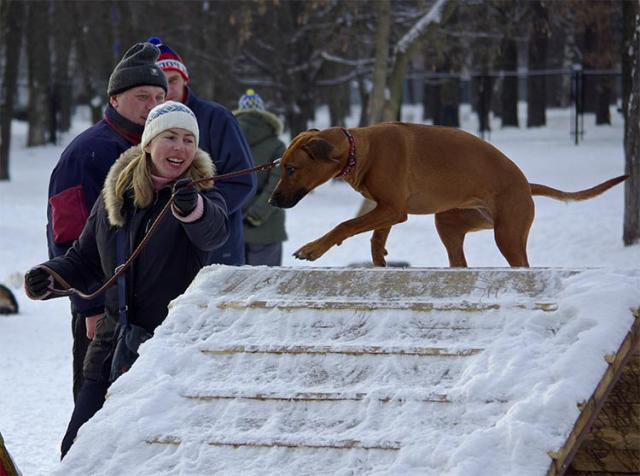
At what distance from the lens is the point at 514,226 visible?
205 inches

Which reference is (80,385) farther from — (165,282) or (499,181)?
(499,181)

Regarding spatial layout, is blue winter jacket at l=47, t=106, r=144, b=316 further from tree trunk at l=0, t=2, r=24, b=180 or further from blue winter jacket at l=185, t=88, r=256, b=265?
tree trunk at l=0, t=2, r=24, b=180

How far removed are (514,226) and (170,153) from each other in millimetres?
1606

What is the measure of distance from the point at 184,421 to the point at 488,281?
3.51ft

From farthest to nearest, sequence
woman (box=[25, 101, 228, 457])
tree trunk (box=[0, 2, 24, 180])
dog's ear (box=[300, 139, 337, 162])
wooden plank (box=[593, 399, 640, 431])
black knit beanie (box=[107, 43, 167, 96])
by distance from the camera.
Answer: tree trunk (box=[0, 2, 24, 180]) → black knit beanie (box=[107, 43, 167, 96]) → dog's ear (box=[300, 139, 337, 162]) → woman (box=[25, 101, 228, 457]) → wooden plank (box=[593, 399, 640, 431])

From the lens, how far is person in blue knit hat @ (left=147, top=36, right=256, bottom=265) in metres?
5.81

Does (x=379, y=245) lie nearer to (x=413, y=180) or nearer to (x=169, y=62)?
(x=413, y=180)

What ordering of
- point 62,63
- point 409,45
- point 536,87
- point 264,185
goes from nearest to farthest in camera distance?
point 264,185 → point 409,45 → point 536,87 → point 62,63

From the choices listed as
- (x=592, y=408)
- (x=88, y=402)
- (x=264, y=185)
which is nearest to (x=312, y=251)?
(x=88, y=402)

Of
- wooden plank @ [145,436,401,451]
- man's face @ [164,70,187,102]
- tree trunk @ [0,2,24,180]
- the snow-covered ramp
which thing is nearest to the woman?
the snow-covered ramp

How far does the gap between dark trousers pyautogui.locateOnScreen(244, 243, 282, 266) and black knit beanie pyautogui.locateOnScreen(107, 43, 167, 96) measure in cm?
379

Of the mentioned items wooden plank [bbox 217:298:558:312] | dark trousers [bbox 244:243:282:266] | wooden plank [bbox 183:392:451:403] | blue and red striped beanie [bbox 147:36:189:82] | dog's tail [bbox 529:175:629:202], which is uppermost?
blue and red striped beanie [bbox 147:36:189:82]

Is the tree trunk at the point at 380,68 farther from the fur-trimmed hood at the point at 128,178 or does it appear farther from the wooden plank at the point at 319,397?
the wooden plank at the point at 319,397

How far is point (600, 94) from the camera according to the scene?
98.0 feet
